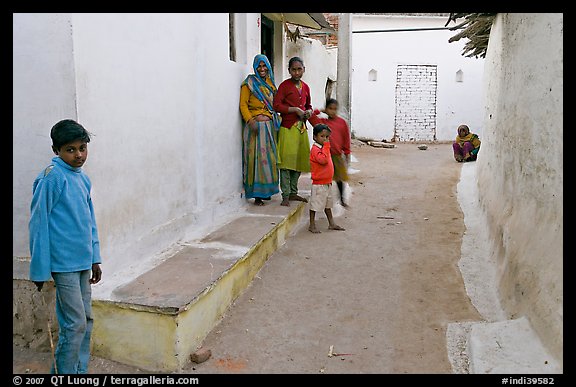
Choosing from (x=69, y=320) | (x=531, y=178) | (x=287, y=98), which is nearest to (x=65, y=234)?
(x=69, y=320)

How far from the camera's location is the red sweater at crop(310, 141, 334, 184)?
5766mm

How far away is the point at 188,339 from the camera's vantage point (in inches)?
127

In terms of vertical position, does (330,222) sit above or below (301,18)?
below

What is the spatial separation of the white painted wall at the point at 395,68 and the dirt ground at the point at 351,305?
1132cm

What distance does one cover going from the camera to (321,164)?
19.1ft

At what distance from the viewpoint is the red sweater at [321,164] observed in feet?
18.9

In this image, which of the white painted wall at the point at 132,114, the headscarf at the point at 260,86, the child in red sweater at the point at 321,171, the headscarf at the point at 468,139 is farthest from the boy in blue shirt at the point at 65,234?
the headscarf at the point at 468,139

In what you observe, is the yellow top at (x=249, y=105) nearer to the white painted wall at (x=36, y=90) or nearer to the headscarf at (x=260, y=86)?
the headscarf at (x=260, y=86)

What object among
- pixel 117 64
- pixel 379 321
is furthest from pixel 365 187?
pixel 117 64

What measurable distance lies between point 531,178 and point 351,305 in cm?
165

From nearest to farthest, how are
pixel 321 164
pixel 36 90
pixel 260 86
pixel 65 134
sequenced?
pixel 65 134 → pixel 36 90 → pixel 321 164 → pixel 260 86

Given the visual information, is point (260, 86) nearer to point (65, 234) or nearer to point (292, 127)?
point (292, 127)

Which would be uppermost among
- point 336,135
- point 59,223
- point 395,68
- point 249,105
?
point 395,68

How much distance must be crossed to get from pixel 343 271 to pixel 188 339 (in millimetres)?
2037
